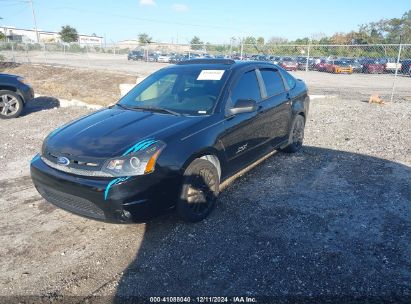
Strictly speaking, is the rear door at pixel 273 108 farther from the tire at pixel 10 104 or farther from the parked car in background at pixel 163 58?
the parked car in background at pixel 163 58

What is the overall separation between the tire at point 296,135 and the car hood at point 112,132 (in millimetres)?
2641

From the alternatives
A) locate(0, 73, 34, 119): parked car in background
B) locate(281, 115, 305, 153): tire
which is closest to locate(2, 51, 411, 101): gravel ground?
locate(281, 115, 305, 153): tire

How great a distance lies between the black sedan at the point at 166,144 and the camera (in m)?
3.20

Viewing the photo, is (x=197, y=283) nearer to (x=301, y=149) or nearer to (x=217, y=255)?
(x=217, y=255)

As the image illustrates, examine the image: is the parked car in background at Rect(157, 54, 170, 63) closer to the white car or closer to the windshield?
the white car

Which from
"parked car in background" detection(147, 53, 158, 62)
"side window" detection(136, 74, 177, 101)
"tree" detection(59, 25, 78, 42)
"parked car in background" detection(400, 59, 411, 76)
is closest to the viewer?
"side window" detection(136, 74, 177, 101)

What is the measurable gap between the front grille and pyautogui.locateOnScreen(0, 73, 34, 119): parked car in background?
6606 mm

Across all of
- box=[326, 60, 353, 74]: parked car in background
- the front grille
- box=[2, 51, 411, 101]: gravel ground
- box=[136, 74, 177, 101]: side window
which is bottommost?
box=[2, 51, 411, 101]: gravel ground

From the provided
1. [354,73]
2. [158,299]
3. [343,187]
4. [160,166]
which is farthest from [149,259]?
[354,73]

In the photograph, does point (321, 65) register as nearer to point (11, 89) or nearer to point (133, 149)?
point (11, 89)

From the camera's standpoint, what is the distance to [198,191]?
369 cm

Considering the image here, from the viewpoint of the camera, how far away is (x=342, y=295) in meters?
2.74

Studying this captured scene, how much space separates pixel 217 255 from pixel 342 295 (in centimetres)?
111

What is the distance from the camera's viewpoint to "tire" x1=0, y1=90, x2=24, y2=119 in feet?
29.3
